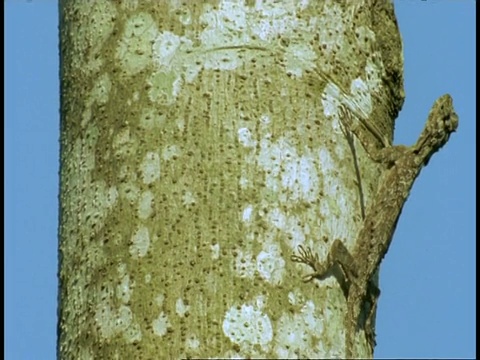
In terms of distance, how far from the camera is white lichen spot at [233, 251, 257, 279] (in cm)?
294

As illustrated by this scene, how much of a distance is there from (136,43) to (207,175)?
21.7 inches

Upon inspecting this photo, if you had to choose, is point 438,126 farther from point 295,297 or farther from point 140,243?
point 140,243

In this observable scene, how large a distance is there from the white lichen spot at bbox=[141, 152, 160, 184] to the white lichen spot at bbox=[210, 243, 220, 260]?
28 cm

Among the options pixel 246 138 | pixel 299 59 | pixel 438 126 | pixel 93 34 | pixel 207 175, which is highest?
pixel 438 126

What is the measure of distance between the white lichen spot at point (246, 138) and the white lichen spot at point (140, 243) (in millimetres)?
388

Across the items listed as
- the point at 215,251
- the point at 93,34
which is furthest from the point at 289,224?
the point at 93,34

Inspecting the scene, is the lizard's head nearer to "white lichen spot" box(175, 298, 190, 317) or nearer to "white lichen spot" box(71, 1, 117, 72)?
"white lichen spot" box(71, 1, 117, 72)

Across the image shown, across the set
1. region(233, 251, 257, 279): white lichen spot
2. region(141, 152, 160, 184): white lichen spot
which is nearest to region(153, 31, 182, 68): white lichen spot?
region(141, 152, 160, 184): white lichen spot

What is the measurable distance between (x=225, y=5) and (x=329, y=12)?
38 cm

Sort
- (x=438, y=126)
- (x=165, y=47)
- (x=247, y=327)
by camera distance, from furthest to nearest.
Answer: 1. (x=438, y=126)
2. (x=165, y=47)
3. (x=247, y=327)

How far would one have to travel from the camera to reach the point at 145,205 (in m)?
3.06

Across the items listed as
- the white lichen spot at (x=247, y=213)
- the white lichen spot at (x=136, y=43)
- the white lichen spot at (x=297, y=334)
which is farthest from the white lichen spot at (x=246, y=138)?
the white lichen spot at (x=297, y=334)

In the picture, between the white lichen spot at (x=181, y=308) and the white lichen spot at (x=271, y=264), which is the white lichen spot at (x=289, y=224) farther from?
the white lichen spot at (x=181, y=308)

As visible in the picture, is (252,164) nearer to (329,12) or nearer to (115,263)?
(115,263)
